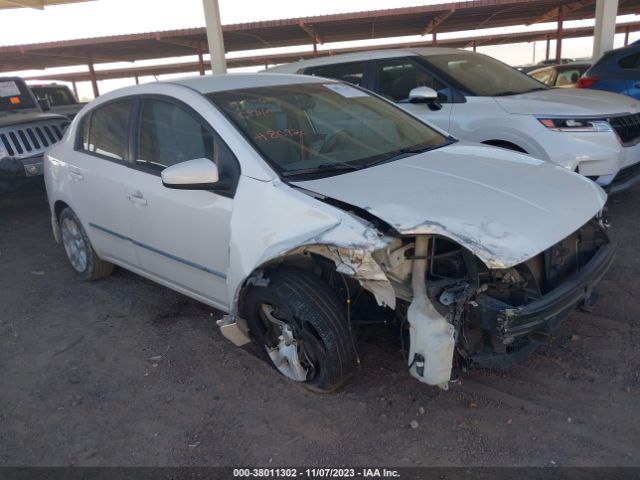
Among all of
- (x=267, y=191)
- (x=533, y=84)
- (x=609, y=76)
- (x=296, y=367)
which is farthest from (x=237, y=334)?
(x=609, y=76)

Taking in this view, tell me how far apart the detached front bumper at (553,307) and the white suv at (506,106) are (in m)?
2.18

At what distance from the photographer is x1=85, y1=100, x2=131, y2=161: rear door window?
3777 millimetres

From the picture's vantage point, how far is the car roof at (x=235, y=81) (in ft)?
11.3

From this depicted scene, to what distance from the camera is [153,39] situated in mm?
14672

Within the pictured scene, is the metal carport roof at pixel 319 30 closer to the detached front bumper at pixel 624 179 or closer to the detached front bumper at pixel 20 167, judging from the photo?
the detached front bumper at pixel 20 167

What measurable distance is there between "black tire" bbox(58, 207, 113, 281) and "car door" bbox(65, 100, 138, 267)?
0.61 ft

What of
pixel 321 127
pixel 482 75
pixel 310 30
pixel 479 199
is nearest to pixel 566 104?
pixel 482 75

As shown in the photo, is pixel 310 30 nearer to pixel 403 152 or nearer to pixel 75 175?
pixel 75 175

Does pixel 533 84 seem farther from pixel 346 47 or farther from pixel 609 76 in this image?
pixel 346 47

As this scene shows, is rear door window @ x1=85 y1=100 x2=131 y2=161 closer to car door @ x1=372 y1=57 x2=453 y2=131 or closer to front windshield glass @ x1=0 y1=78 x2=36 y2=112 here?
car door @ x1=372 y1=57 x2=453 y2=131

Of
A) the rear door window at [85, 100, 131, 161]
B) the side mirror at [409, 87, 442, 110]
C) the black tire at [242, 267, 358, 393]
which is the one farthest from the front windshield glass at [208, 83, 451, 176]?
the side mirror at [409, 87, 442, 110]

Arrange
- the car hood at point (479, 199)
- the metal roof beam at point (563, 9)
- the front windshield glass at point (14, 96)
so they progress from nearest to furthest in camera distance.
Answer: the car hood at point (479, 199) < the front windshield glass at point (14, 96) < the metal roof beam at point (563, 9)

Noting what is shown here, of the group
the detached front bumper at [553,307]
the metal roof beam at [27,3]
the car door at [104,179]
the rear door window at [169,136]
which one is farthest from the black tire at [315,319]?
the metal roof beam at [27,3]

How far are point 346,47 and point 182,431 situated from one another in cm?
2111
